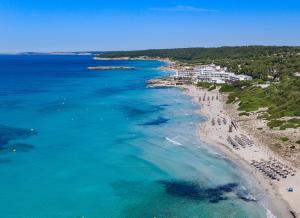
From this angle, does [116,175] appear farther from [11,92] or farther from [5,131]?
[11,92]

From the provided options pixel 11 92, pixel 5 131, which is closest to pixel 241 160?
pixel 5 131

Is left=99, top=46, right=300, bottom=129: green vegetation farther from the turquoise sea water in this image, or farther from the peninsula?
the turquoise sea water

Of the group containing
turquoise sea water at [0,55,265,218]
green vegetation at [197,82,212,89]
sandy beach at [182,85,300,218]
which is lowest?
turquoise sea water at [0,55,265,218]

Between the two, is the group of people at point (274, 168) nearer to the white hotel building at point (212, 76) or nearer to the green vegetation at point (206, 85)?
the green vegetation at point (206, 85)

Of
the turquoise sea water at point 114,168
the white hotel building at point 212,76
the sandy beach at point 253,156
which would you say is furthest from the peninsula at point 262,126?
the turquoise sea water at point 114,168

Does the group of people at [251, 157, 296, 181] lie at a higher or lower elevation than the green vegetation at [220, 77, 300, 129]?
lower

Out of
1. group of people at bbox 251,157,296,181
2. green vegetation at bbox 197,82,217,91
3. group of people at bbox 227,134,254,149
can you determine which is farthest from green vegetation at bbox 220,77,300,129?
group of people at bbox 251,157,296,181
